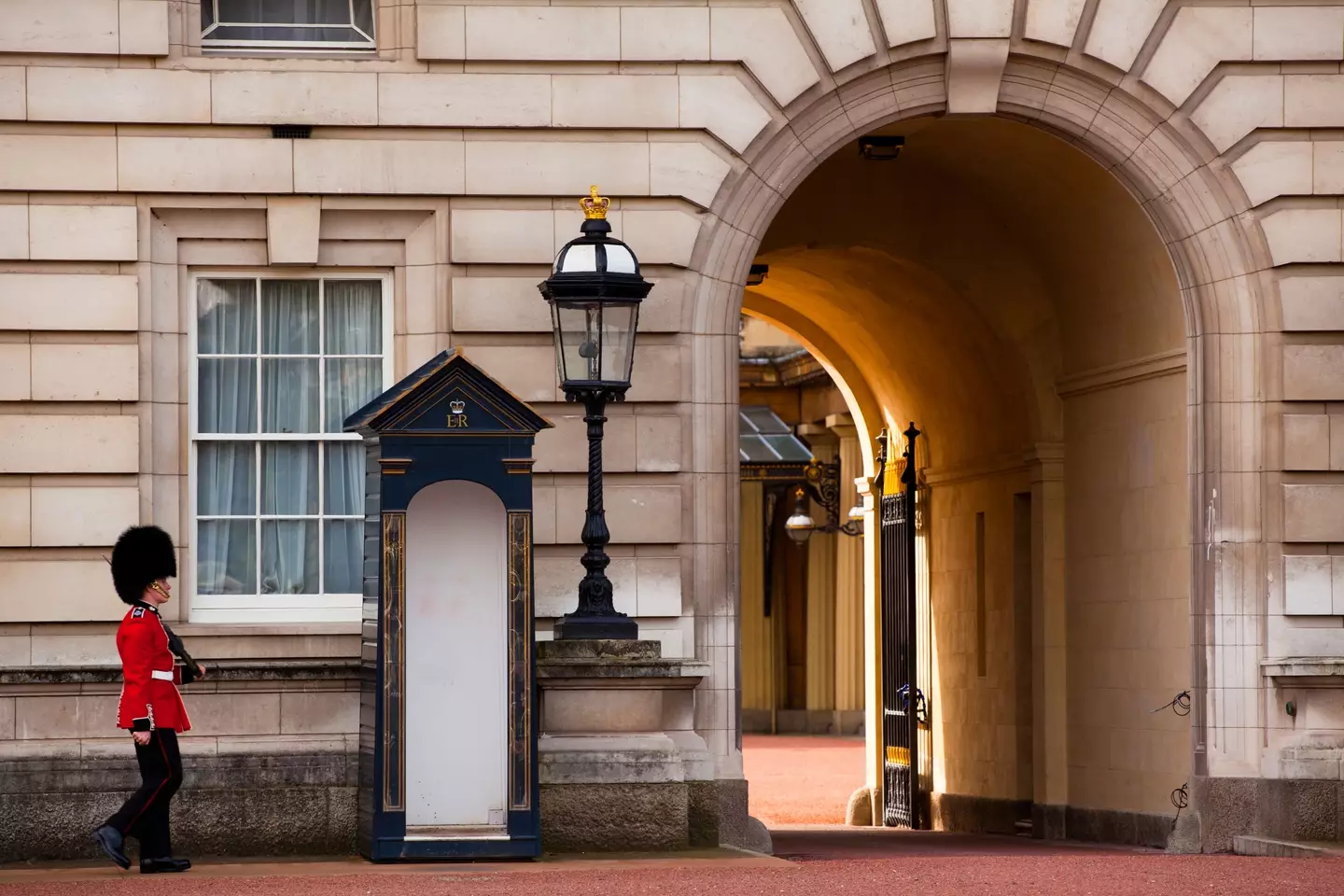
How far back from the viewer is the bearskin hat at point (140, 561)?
11.0 meters

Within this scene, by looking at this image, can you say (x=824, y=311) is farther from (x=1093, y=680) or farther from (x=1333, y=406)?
(x=1333, y=406)

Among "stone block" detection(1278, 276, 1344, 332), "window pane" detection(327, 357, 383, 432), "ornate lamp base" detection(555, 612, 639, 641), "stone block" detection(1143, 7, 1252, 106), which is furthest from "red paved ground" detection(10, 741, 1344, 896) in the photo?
"stone block" detection(1143, 7, 1252, 106)

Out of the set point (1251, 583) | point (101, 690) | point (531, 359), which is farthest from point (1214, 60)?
point (101, 690)

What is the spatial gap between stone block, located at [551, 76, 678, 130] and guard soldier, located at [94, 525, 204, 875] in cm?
325

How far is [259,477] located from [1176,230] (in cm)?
496

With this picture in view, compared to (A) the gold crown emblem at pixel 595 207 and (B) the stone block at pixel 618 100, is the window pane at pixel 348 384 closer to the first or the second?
(A) the gold crown emblem at pixel 595 207

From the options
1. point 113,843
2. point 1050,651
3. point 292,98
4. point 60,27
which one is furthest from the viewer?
point 1050,651

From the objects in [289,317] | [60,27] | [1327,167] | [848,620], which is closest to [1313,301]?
[1327,167]

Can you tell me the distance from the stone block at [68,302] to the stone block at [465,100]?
61.5 inches

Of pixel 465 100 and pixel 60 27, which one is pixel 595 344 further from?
pixel 60 27

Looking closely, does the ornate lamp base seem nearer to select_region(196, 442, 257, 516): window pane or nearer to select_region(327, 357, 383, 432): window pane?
select_region(327, 357, 383, 432): window pane

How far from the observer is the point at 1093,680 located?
14977 millimetres

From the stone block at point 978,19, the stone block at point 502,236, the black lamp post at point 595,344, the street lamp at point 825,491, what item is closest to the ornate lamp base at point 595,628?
the black lamp post at point 595,344

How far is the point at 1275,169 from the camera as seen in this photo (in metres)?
12.6
